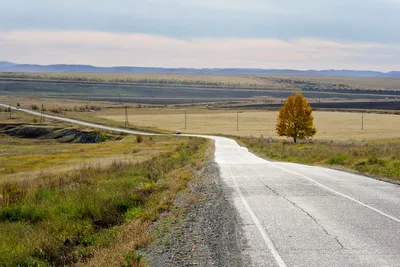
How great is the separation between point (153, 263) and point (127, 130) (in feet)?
272

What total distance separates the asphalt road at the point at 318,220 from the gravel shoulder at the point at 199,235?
277 millimetres

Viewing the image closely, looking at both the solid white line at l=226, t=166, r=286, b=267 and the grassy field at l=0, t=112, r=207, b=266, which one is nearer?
the solid white line at l=226, t=166, r=286, b=267

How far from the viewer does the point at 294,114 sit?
71.4 metres

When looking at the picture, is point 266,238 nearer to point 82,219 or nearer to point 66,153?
point 82,219

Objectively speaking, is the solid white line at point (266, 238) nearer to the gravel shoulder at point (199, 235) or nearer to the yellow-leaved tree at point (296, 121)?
the gravel shoulder at point (199, 235)

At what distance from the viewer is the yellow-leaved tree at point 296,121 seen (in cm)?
7069

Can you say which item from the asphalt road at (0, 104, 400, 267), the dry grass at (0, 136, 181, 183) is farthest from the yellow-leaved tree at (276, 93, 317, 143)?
the asphalt road at (0, 104, 400, 267)

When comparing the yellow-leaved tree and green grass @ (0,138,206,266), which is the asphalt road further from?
the yellow-leaved tree

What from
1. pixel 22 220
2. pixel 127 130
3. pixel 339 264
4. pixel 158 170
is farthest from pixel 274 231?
pixel 127 130

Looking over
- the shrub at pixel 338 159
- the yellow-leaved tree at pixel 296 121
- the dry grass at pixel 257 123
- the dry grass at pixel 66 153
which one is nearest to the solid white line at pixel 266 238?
the shrub at pixel 338 159

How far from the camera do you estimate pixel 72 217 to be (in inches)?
611

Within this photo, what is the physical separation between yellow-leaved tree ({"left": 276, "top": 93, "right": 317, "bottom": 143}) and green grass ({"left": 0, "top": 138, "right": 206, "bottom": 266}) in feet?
163

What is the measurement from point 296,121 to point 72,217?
191ft

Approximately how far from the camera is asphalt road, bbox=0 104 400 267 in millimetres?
8684
